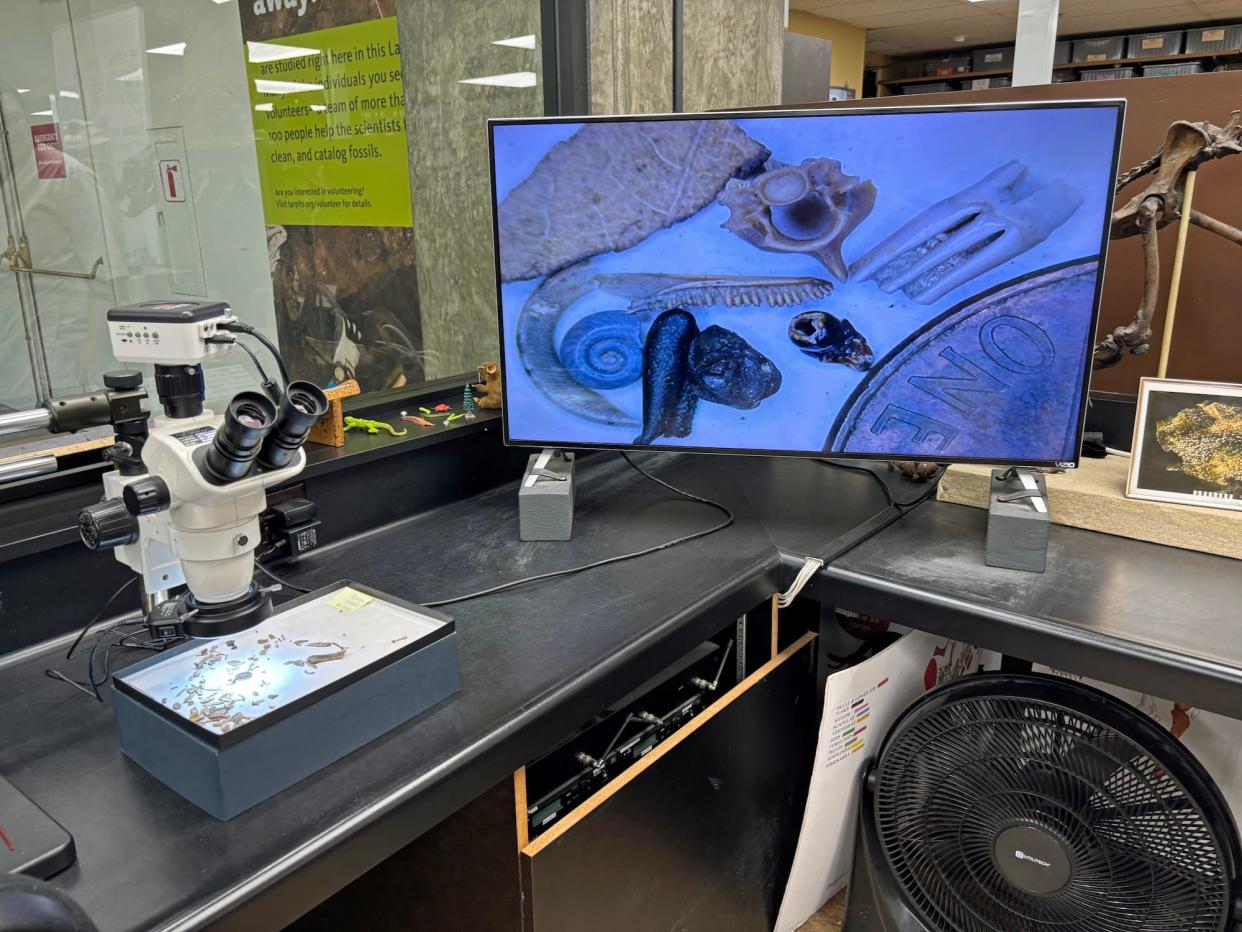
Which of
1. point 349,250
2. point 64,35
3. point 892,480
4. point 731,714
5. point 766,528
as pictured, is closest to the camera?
point 731,714

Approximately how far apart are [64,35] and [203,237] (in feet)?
1.49

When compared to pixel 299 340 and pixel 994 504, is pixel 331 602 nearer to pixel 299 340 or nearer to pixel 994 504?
pixel 994 504

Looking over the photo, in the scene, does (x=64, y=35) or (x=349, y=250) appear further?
(x=349, y=250)

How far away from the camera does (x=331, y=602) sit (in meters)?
1.03

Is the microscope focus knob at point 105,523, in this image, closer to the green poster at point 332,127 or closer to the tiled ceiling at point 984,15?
the green poster at point 332,127

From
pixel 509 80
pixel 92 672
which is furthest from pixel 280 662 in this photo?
pixel 509 80

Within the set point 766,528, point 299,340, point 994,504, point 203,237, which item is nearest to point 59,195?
point 203,237

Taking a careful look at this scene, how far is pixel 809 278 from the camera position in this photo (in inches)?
52.2

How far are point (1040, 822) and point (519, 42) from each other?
1680mm

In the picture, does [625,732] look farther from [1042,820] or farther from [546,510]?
[1042,820]

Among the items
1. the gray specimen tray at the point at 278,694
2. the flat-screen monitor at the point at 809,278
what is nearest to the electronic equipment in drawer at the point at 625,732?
the gray specimen tray at the point at 278,694

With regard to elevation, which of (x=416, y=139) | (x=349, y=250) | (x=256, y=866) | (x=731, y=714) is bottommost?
(x=731, y=714)

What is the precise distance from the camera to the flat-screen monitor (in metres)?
1.24

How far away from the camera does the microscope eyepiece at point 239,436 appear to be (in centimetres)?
81
